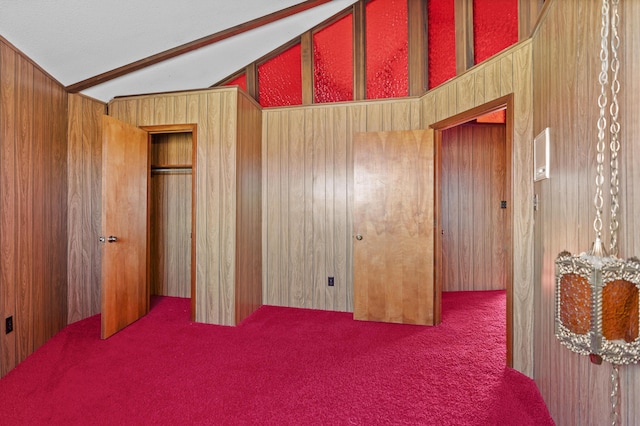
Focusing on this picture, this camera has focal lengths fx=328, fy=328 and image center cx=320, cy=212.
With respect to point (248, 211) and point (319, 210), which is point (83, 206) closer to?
point (248, 211)

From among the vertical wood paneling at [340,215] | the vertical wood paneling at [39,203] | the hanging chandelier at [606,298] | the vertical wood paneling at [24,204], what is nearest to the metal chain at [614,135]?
the hanging chandelier at [606,298]

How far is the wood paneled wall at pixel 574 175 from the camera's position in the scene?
1.08 m

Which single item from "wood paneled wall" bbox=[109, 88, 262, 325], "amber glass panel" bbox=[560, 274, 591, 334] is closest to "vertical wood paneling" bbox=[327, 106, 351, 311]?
"wood paneled wall" bbox=[109, 88, 262, 325]

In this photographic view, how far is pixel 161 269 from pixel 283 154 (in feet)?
6.86

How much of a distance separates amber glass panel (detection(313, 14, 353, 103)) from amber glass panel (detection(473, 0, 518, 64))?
4.27 feet

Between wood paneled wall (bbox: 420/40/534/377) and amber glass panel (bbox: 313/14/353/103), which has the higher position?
amber glass panel (bbox: 313/14/353/103)

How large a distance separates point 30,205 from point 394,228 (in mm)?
3017

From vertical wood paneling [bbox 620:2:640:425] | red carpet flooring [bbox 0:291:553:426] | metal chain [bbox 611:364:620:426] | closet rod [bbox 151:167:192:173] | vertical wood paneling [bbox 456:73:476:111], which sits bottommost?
red carpet flooring [bbox 0:291:553:426]

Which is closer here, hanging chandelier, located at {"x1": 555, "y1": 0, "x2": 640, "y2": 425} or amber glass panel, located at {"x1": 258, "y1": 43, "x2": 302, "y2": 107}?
hanging chandelier, located at {"x1": 555, "y1": 0, "x2": 640, "y2": 425}

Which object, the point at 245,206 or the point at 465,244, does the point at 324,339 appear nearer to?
the point at 245,206

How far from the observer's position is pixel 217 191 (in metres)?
3.13

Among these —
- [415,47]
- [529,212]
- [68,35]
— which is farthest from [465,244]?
[68,35]

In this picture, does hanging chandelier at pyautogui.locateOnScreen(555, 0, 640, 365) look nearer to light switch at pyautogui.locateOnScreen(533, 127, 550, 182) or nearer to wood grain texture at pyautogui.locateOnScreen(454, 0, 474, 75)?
light switch at pyautogui.locateOnScreen(533, 127, 550, 182)

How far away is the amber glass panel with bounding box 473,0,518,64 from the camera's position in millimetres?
2508
